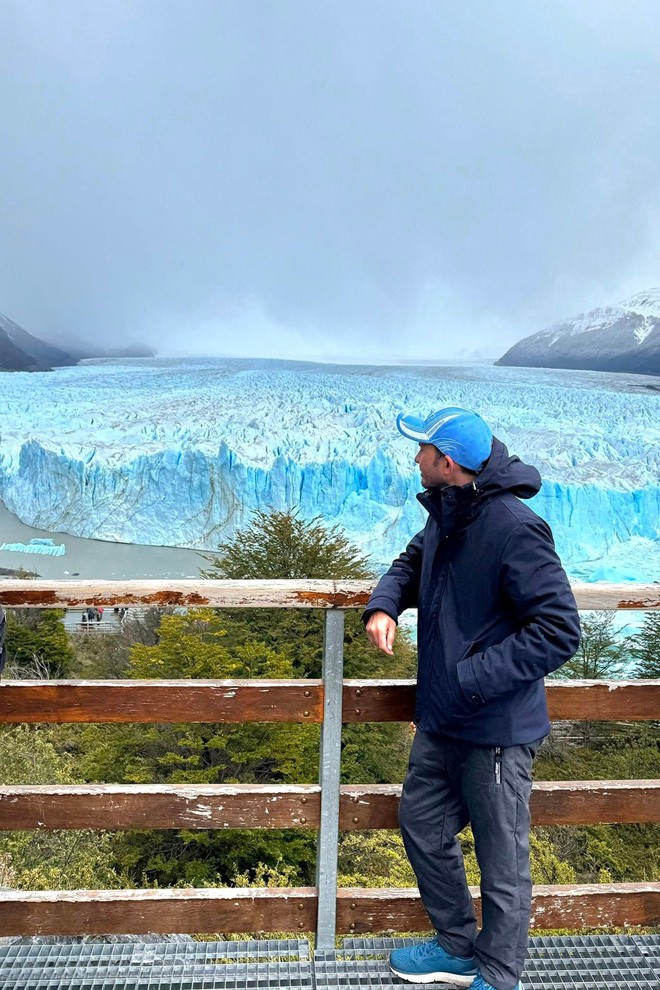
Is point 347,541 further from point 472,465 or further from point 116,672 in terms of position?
point 472,465

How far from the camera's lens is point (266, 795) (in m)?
1.87

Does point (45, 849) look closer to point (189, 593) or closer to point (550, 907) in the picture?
point (550, 907)

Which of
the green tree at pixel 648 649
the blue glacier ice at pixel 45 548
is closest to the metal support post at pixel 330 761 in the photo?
the green tree at pixel 648 649

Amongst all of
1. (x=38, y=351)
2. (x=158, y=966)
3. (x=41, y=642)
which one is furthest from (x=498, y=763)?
(x=38, y=351)

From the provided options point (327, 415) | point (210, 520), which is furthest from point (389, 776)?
point (327, 415)

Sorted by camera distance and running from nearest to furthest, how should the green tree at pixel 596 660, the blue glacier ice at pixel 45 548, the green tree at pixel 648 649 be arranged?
1. the green tree at pixel 648 649
2. the green tree at pixel 596 660
3. the blue glacier ice at pixel 45 548

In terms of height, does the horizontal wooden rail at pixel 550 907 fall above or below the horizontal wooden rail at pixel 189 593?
below

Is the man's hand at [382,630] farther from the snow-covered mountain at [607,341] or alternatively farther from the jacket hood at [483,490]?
the snow-covered mountain at [607,341]

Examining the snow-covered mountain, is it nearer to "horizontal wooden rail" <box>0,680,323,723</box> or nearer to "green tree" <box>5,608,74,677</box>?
"green tree" <box>5,608,74,677</box>

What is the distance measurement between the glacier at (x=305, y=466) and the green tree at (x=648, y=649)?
1282mm

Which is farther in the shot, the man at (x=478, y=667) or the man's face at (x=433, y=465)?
the man's face at (x=433, y=465)

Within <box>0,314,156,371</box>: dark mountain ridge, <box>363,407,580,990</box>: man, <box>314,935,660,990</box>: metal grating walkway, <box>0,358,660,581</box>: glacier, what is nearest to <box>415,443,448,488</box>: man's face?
<box>363,407,580,990</box>: man

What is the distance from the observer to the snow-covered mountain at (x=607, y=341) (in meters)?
27.5

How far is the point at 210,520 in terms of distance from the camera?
1853 centimetres
